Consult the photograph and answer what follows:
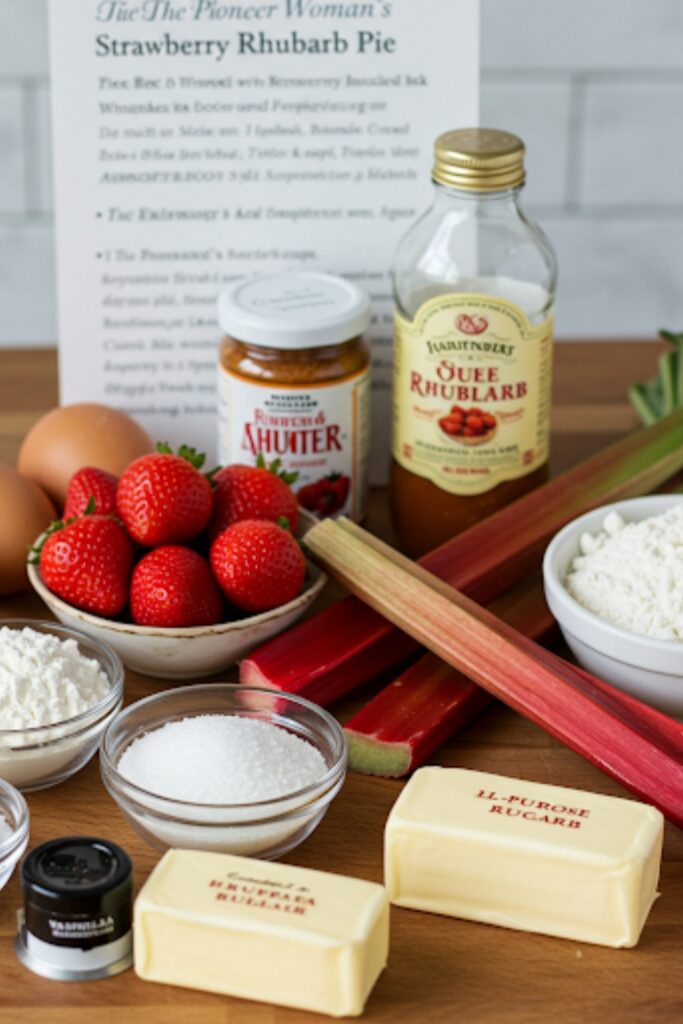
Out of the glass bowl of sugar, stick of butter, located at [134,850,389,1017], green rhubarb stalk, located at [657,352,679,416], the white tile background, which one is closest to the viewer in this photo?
stick of butter, located at [134,850,389,1017]

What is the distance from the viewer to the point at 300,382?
138 centimetres

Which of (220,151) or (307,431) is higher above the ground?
(220,151)

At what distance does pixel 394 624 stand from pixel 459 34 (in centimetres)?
59

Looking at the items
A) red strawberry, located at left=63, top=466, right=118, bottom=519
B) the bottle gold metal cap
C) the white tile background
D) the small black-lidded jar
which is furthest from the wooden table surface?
the white tile background

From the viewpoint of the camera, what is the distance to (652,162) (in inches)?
99.0

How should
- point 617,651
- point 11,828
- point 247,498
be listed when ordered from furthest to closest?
point 247,498
point 617,651
point 11,828

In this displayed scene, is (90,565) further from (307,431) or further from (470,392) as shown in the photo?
(470,392)

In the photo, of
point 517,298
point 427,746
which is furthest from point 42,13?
point 427,746

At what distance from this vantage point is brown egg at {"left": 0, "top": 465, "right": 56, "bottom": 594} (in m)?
1.36

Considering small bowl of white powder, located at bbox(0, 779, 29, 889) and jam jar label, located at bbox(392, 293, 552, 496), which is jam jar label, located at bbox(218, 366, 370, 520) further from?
small bowl of white powder, located at bbox(0, 779, 29, 889)

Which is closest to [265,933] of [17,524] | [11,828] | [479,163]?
[11,828]

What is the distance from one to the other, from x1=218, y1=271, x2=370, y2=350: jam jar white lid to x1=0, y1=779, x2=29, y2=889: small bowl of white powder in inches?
19.2

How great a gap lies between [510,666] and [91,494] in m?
0.39

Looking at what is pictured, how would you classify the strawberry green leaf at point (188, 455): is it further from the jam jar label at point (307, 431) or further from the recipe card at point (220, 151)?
the recipe card at point (220, 151)
